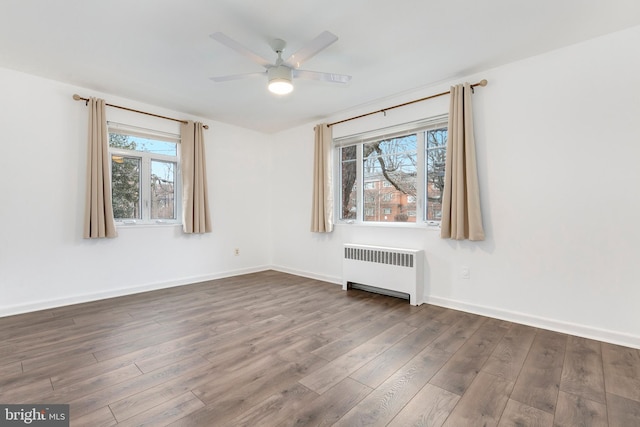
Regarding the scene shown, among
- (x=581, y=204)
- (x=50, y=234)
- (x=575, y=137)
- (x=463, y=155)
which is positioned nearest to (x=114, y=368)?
(x=50, y=234)

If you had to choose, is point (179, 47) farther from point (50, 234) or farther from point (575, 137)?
point (575, 137)

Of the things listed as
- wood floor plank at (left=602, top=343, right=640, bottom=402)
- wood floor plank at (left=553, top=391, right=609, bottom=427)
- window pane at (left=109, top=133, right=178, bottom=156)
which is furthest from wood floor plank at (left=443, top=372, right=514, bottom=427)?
window pane at (left=109, top=133, right=178, bottom=156)

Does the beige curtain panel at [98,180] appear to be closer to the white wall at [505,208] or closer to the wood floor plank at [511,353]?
the white wall at [505,208]

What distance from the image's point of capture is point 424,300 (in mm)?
3523

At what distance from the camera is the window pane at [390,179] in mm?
3822

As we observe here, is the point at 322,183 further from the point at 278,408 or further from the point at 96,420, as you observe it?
the point at 96,420

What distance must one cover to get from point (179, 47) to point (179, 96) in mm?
1255

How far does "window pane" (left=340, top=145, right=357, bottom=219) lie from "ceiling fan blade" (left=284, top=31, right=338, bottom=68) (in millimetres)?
2095

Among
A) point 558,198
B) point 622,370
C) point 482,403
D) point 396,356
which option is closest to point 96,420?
point 396,356

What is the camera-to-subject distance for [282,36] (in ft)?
8.09

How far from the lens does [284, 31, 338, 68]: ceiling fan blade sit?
2076mm

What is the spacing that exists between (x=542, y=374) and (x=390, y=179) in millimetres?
2627

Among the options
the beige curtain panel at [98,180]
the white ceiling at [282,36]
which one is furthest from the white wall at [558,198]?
the beige curtain panel at [98,180]

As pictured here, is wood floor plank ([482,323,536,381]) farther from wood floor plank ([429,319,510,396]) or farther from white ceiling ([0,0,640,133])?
white ceiling ([0,0,640,133])
